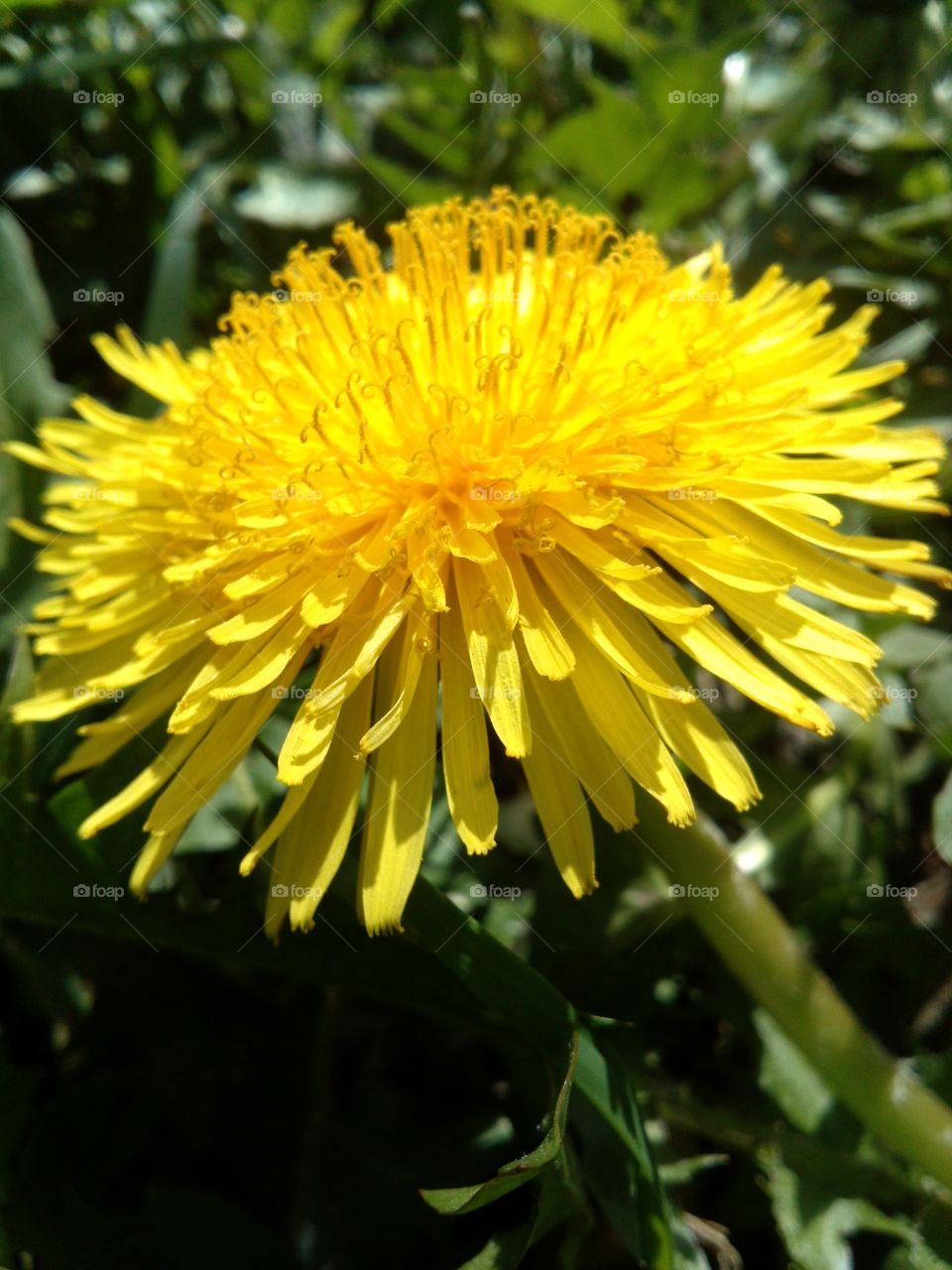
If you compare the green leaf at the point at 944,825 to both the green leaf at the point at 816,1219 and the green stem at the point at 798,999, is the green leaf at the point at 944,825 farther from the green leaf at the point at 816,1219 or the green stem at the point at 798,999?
the green leaf at the point at 816,1219

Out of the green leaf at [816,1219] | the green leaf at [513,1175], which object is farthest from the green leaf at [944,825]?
the green leaf at [513,1175]

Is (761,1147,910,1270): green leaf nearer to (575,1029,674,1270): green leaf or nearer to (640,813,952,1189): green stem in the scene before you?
(640,813,952,1189): green stem

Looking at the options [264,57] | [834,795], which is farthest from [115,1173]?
[264,57]

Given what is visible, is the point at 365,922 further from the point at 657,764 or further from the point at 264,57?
the point at 264,57

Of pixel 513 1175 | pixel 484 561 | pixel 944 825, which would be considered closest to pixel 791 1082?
pixel 944 825

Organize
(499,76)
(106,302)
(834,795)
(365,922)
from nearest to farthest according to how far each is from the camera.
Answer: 1. (365,922)
2. (834,795)
3. (499,76)
4. (106,302)

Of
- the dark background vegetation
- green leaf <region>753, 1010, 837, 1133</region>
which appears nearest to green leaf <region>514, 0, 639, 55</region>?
the dark background vegetation
